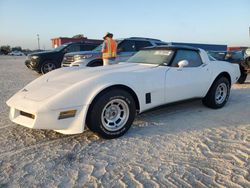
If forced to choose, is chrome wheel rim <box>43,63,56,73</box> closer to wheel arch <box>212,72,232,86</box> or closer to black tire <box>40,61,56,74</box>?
black tire <box>40,61,56,74</box>

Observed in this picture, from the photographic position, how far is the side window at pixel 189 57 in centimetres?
521

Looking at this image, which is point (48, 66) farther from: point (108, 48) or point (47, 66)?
point (108, 48)

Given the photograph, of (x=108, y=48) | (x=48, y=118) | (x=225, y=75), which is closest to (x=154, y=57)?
(x=225, y=75)

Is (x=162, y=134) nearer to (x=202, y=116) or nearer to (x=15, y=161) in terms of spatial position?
(x=202, y=116)

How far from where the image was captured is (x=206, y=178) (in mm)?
2988

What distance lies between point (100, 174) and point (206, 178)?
113 centimetres

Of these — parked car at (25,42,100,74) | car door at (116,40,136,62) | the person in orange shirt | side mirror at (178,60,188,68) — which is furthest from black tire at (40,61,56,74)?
side mirror at (178,60,188,68)

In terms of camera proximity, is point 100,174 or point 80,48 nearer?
point 100,174

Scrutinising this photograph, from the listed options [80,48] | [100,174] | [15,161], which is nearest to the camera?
[100,174]

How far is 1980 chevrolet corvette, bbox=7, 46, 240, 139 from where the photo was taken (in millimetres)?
3787

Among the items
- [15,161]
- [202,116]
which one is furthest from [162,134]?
[15,161]

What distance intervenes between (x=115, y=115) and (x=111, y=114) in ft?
0.27

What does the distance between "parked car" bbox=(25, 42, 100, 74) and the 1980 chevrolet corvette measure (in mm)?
8496

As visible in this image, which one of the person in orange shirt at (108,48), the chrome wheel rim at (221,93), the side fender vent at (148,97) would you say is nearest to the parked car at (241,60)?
the person in orange shirt at (108,48)
